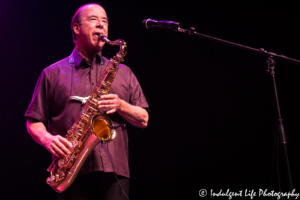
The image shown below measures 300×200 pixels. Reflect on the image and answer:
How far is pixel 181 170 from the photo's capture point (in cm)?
411

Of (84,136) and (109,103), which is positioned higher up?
(109,103)

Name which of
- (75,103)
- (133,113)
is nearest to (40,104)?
(75,103)

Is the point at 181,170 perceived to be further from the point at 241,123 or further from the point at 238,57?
the point at 238,57

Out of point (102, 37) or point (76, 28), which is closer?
point (102, 37)

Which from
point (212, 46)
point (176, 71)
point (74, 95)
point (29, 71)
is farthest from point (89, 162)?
point (212, 46)

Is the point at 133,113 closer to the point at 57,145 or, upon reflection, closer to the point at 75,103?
the point at 75,103

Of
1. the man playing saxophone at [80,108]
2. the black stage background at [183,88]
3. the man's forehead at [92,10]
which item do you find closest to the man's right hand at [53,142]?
the man playing saxophone at [80,108]

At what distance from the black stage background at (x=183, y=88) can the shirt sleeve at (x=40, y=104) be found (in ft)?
4.73

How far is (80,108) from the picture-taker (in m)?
2.42

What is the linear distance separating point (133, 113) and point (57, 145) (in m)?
0.63

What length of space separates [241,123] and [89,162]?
99.4 inches

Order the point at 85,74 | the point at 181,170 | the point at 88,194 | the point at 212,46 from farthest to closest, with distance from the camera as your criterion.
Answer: the point at 212,46 < the point at 181,170 < the point at 85,74 < the point at 88,194

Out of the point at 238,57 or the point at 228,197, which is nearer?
the point at 228,197

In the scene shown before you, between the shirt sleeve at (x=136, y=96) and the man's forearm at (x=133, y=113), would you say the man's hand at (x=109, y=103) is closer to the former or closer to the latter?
the man's forearm at (x=133, y=113)
